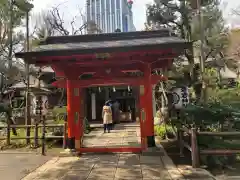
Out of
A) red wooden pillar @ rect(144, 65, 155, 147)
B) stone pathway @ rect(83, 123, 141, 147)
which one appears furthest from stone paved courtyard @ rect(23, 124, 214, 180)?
stone pathway @ rect(83, 123, 141, 147)

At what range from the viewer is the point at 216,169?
7.35m

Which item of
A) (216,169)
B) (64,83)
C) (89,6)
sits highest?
(89,6)

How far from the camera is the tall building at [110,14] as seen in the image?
24.7 metres

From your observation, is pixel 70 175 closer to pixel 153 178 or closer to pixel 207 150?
pixel 153 178

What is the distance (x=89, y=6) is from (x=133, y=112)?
37.9 feet

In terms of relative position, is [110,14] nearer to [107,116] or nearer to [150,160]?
[107,116]

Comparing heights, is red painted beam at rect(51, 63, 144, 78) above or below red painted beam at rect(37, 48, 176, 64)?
below

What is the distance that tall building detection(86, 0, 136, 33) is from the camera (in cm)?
2472

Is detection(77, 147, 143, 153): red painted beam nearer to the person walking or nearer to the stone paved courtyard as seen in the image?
the stone paved courtyard

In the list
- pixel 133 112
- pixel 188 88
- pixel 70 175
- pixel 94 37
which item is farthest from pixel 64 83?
pixel 133 112

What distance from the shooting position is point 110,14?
25.6 metres

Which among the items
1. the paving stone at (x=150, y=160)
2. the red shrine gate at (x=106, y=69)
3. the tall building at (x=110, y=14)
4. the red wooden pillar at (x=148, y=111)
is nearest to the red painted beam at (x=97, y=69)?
the red shrine gate at (x=106, y=69)

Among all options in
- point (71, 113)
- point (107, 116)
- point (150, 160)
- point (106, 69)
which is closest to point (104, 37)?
point (106, 69)

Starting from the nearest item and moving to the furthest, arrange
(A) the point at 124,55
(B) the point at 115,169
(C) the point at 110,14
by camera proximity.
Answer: (B) the point at 115,169 < (A) the point at 124,55 < (C) the point at 110,14
